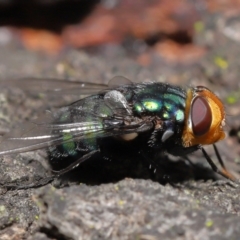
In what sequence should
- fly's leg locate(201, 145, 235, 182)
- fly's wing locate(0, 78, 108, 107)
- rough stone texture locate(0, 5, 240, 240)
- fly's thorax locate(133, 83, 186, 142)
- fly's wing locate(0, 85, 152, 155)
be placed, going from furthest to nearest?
fly's wing locate(0, 78, 108, 107), fly's leg locate(201, 145, 235, 182), fly's thorax locate(133, 83, 186, 142), fly's wing locate(0, 85, 152, 155), rough stone texture locate(0, 5, 240, 240)

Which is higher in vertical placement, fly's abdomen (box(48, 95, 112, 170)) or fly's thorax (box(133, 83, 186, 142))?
fly's thorax (box(133, 83, 186, 142))

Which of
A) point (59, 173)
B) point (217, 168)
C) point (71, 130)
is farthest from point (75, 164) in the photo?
point (217, 168)

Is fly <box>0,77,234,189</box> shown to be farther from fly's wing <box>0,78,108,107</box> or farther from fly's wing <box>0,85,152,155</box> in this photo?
fly's wing <box>0,78,108,107</box>

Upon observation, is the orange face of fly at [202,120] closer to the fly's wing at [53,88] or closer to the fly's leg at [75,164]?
the fly's leg at [75,164]

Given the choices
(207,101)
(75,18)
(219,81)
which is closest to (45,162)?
(207,101)

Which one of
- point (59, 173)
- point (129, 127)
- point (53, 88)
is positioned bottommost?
point (59, 173)

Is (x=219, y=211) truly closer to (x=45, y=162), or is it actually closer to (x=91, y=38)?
(x=45, y=162)

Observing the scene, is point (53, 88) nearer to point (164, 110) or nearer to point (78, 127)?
point (78, 127)

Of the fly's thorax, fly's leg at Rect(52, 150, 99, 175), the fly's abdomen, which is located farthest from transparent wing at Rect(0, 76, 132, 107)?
fly's leg at Rect(52, 150, 99, 175)
